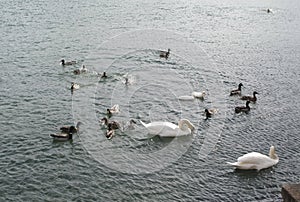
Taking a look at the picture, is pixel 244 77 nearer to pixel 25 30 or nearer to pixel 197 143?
pixel 197 143

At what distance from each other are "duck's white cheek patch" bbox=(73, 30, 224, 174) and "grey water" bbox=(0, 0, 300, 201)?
0.06 m

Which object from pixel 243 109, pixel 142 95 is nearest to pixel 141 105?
pixel 142 95

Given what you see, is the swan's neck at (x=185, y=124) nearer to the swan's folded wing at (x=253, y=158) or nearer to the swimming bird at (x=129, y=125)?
the swimming bird at (x=129, y=125)

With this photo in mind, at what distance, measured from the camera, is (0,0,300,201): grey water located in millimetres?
12703

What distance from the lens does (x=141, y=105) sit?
18.6 m

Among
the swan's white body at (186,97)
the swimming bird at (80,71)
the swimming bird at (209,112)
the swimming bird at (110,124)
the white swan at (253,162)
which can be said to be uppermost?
the swimming bird at (80,71)

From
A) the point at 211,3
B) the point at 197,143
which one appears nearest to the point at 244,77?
the point at 197,143

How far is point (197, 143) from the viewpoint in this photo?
15531mm

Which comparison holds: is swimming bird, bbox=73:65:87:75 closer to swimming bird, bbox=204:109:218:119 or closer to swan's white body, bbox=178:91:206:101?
swan's white body, bbox=178:91:206:101

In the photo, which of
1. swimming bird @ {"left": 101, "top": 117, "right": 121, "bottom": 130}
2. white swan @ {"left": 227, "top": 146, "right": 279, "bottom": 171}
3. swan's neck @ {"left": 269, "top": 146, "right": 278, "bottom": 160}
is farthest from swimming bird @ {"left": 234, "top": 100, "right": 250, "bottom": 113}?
swimming bird @ {"left": 101, "top": 117, "right": 121, "bottom": 130}

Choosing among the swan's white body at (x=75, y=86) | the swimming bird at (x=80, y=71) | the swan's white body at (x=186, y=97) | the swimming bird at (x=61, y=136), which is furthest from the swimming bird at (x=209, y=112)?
the swimming bird at (x=80, y=71)

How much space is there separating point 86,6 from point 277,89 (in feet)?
82.3

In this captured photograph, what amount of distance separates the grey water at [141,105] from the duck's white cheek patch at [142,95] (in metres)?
0.06

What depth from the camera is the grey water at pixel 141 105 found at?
1270 cm
